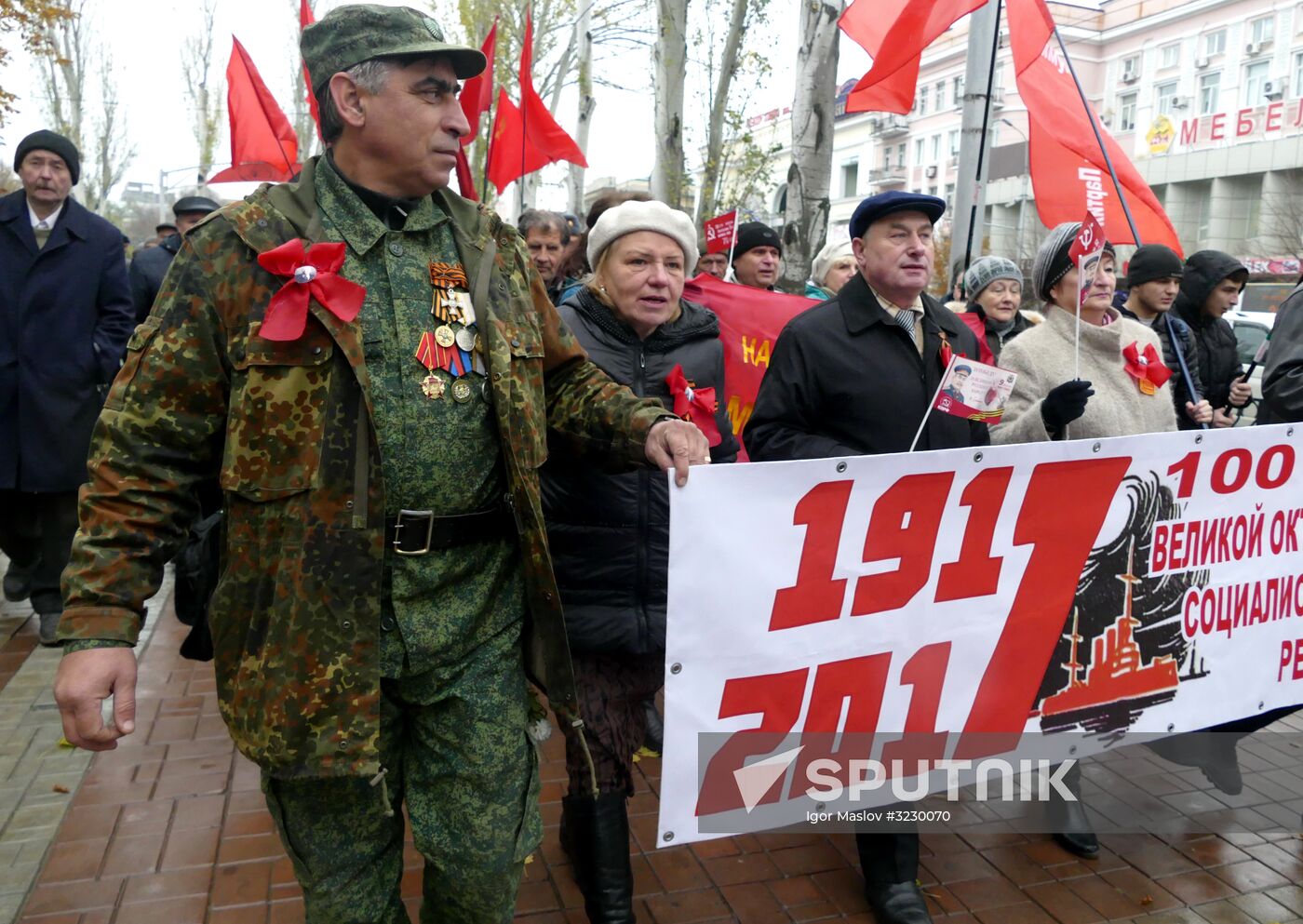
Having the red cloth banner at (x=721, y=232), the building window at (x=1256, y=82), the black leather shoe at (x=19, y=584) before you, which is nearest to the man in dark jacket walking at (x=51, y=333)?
the black leather shoe at (x=19, y=584)

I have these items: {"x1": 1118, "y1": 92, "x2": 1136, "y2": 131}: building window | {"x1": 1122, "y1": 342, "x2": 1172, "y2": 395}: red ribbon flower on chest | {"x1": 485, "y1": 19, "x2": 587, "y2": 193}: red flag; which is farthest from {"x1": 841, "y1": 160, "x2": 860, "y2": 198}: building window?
{"x1": 1122, "y1": 342, "x2": 1172, "y2": 395}: red ribbon flower on chest

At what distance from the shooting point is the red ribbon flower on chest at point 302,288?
1.99 meters

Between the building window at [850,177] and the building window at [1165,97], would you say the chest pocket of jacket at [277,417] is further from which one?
the building window at [850,177]

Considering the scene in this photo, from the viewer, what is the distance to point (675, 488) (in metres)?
2.45

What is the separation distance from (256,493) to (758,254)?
460 cm

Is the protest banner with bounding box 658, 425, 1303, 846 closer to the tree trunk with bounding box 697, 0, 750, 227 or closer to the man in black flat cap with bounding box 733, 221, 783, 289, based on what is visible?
the man in black flat cap with bounding box 733, 221, 783, 289

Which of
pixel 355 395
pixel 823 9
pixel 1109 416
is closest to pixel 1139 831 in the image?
pixel 1109 416

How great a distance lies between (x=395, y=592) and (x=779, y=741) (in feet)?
3.56

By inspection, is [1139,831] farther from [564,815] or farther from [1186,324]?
[1186,324]

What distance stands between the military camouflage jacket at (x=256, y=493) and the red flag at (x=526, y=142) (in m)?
5.48

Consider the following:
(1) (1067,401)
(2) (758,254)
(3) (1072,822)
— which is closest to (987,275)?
(2) (758,254)

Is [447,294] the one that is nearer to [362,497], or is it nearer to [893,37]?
[362,497]

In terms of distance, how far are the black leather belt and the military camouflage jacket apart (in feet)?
0.21

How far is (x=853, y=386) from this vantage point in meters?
3.14
